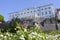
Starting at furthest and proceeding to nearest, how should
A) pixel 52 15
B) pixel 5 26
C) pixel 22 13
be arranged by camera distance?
1. pixel 22 13
2. pixel 52 15
3. pixel 5 26

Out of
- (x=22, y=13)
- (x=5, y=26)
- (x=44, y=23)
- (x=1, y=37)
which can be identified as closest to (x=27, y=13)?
(x=22, y=13)

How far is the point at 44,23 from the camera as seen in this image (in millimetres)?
39156

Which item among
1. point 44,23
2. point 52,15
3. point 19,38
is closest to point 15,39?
point 19,38

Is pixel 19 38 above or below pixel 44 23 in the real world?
above

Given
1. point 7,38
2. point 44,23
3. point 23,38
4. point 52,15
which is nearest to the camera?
point 23,38

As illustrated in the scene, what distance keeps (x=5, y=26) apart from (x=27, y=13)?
41.6 meters

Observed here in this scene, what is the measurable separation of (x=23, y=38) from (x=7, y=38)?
2.60ft

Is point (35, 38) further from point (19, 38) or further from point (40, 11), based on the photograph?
point (40, 11)

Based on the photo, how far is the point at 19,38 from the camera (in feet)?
13.8

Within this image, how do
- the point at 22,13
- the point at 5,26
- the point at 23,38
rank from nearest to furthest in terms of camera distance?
the point at 23,38 → the point at 5,26 → the point at 22,13

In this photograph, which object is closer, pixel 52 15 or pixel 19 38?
pixel 19 38

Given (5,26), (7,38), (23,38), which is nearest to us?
(23,38)

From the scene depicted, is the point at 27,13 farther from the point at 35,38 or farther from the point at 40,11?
the point at 35,38

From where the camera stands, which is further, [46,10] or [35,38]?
[46,10]
